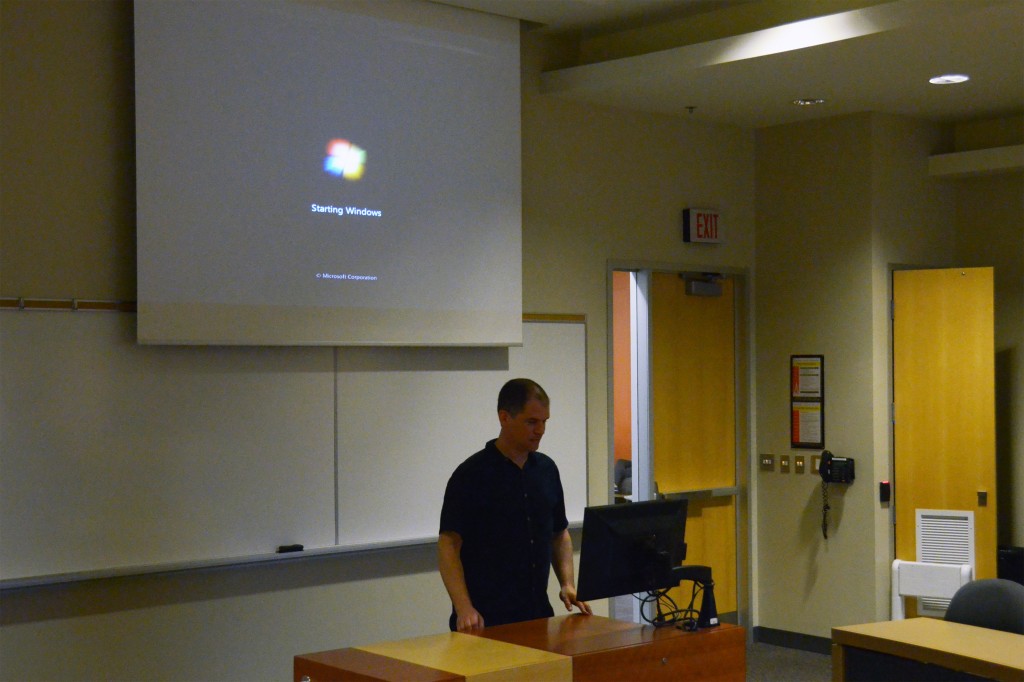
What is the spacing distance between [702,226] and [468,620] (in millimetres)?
3616

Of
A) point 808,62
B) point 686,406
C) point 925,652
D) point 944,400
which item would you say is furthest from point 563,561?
point 944,400

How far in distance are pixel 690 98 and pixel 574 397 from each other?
1687mm

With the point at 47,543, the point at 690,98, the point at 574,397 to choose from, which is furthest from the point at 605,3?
the point at 47,543

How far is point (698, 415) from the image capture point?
691 centimetres

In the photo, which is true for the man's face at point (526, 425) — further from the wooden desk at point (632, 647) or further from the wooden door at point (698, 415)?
the wooden door at point (698, 415)

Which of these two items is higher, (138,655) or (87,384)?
(87,384)

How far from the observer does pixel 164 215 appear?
4.59 meters

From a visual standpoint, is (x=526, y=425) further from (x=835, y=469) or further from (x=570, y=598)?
(x=835, y=469)

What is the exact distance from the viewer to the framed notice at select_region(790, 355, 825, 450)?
22.2ft

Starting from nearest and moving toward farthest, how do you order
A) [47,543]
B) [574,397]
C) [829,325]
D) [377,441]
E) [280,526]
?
[47,543], [280,526], [377,441], [574,397], [829,325]

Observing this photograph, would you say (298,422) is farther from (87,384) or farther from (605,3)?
(605,3)

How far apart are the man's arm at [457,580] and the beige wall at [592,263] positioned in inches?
53.4

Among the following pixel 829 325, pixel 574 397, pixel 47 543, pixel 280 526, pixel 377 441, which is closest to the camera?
pixel 47 543

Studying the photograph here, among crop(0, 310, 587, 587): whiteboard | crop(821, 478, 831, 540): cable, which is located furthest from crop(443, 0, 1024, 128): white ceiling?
crop(821, 478, 831, 540): cable
